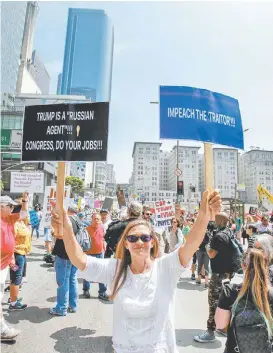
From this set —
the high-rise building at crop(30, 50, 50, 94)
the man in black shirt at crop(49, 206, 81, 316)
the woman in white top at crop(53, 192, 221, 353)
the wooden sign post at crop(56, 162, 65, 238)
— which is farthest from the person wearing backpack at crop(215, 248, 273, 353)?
the high-rise building at crop(30, 50, 50, 94)

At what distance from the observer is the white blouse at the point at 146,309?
1.92m

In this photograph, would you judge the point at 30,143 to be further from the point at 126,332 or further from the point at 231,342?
the point at 231,342

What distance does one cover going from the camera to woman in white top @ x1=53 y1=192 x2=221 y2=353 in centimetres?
193

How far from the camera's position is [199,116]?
4039 mm

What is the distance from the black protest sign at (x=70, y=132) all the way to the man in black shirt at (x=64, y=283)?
2.52 metres

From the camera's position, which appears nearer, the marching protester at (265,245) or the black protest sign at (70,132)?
the marching protester at (265,245)

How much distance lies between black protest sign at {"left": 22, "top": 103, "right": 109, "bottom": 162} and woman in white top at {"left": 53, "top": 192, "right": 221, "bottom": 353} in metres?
1.19

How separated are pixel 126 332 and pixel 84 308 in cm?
416

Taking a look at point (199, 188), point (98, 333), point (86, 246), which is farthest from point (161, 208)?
point (199, 188)

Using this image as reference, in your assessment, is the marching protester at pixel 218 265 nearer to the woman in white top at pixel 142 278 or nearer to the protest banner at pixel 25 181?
the woman in white top at pixel 142 278

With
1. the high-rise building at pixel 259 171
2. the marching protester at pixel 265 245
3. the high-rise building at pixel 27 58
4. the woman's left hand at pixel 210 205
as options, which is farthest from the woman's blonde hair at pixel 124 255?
the high-rise building at pixel 259 171

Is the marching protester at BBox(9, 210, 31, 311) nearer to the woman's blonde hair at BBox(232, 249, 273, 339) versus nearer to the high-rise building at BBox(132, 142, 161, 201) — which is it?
the woman's blonde hair at BBox(232, 249, 273, 339)

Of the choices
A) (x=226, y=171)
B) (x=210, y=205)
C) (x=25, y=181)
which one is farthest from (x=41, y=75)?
(x=210, y=205)

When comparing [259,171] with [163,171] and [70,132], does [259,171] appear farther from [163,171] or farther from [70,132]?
[70,132]
